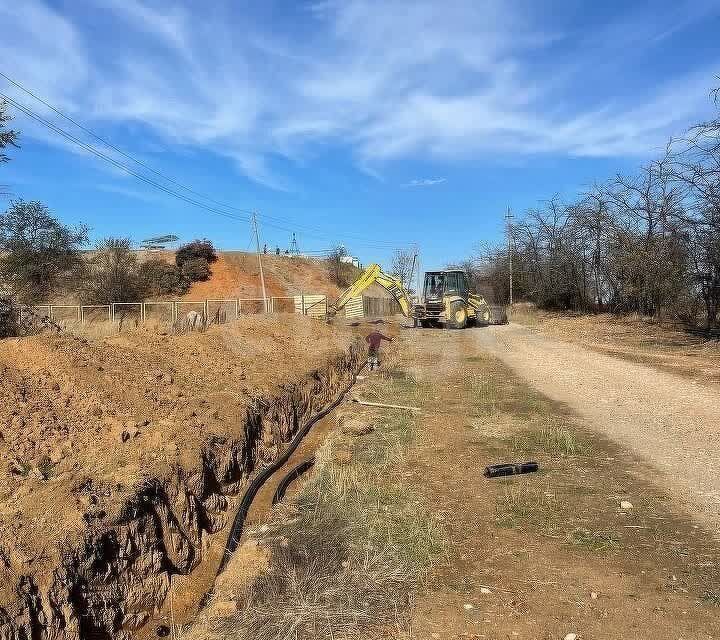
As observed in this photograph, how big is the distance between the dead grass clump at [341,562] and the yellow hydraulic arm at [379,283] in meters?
21.8

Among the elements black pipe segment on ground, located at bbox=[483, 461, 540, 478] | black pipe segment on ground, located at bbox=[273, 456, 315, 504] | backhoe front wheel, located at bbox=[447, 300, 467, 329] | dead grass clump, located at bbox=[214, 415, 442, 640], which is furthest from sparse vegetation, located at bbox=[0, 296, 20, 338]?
backhoe front wheel, located at bbox=[447, 300, 467, 329]

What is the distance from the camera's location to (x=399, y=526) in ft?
18.1

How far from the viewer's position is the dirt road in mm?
6723

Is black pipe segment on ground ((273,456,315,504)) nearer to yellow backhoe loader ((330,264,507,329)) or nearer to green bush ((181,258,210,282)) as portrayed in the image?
yellow backhoe loader ((330,264,507,329))

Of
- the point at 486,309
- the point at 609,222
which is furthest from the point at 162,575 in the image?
the point at 609,222

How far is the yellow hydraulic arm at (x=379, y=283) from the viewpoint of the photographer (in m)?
28.6

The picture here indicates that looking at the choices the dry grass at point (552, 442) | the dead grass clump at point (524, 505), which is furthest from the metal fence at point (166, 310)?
the dead grass clump at point (524, 505)

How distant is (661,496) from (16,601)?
590 cm

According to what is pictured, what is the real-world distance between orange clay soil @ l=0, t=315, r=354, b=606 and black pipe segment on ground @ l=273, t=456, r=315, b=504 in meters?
0.95

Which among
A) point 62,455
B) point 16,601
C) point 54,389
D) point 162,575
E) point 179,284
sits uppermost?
point 179,284

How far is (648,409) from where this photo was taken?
33.7 ft

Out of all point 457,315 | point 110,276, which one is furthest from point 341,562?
point 110,276

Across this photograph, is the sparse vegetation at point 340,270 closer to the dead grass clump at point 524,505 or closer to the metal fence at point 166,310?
the metal fence at point 166,310

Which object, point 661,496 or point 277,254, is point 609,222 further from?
point 277,254
